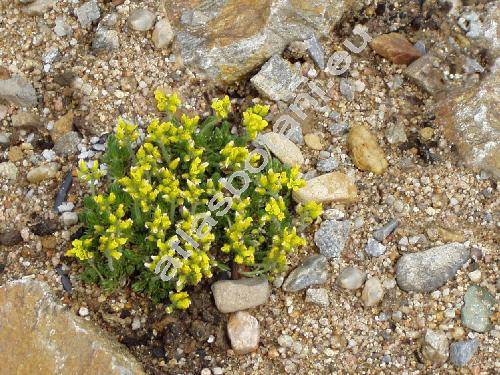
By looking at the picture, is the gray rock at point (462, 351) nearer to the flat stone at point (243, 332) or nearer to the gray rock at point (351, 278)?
the gray rock at point (351, 278)

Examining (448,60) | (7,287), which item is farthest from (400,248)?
(7,287)

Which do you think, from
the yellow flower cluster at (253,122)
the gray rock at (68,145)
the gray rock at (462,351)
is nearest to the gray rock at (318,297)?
the gray rock at (462,351)

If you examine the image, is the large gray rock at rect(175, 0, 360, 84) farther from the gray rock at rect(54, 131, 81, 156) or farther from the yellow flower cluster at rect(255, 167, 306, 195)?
the yellow flower cluster at rect(255, 167, 306, 195)

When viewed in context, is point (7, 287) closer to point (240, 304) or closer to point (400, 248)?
point (240, 304)

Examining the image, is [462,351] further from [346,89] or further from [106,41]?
[106,41]

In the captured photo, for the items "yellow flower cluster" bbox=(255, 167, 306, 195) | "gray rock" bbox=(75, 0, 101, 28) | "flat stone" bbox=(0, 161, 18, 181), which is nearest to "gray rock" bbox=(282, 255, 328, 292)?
"yellow flower cluster" bbox=(255, 167, 306, 195)

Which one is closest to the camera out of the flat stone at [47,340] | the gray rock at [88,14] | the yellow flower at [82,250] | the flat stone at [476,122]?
the flat stone at [47,340]

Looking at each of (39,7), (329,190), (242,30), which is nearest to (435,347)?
(329,190)
